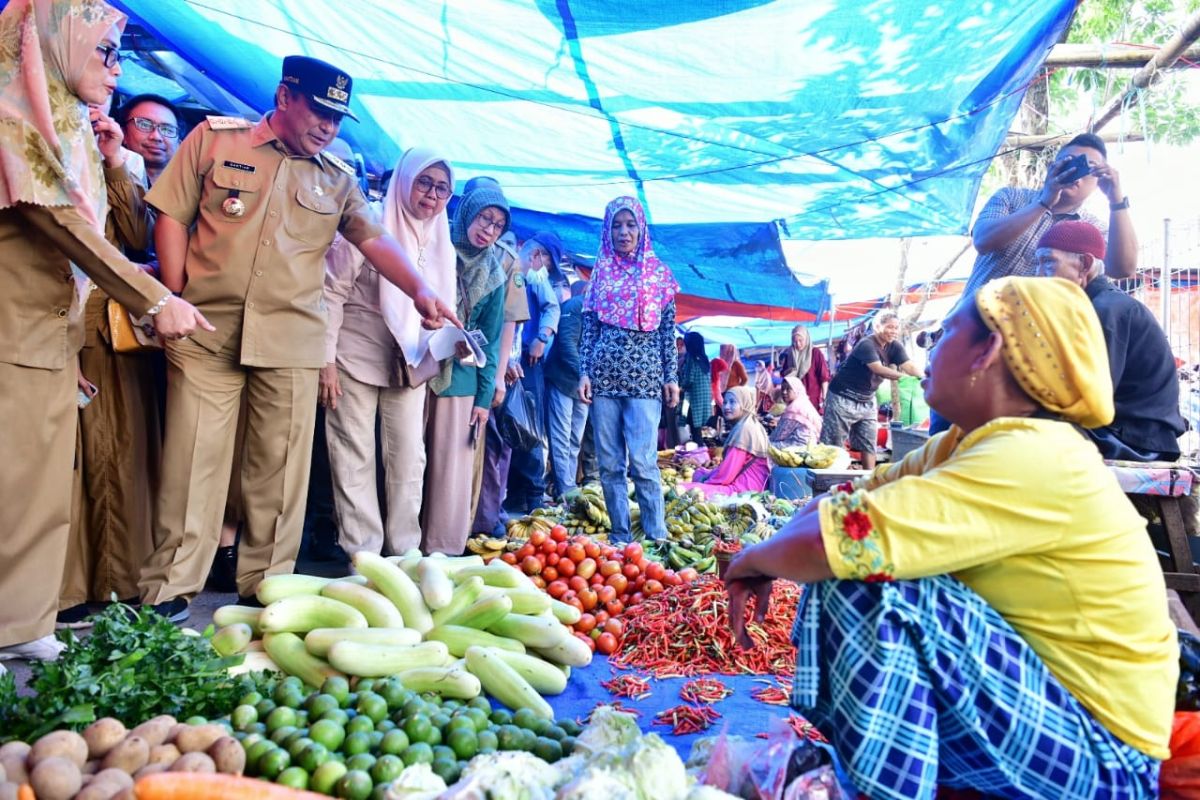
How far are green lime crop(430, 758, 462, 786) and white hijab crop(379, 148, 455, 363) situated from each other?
9.01 ft

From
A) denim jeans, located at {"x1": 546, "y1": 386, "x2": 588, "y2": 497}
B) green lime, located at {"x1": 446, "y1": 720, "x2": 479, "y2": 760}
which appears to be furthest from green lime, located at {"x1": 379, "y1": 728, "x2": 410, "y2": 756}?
denim jeans, located at {"x1": 546, "y1": 386, "x2": 588, "y2": 497}

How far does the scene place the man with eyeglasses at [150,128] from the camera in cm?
394

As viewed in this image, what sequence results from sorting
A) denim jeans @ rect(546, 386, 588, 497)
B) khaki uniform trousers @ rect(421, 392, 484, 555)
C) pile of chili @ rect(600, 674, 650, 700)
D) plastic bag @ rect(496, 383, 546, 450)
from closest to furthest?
pile of chili @ rect(600, 674, 650, 700) < khaki uniform trousers @ rect(421, 392, 484, 555) < plastic bag @ rect(496, 383, 546, 450) < denim jeans @ rect(546, 386, 588, 497)

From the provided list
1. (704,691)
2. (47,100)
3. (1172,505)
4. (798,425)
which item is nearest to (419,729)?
(704,691)

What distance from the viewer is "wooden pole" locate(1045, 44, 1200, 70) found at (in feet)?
23.6

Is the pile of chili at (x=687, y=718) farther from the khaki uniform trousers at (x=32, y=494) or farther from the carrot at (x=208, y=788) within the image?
the khaki uniform trousers at (x=32, y=494)

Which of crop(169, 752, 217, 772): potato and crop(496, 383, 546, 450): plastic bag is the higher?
crop(496, 383, 546, 450): plastic bag

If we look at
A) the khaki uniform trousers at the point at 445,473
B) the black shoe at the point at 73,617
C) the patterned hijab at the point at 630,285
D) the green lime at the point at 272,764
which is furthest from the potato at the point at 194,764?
Result: the patterned hijab at the point at 630,285

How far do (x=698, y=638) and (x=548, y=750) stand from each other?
1.39m

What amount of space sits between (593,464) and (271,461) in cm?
567

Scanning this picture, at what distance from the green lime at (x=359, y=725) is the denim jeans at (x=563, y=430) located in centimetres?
560

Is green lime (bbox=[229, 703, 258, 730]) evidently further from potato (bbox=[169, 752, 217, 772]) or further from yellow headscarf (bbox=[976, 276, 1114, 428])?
yellow headscarf (bbox=[976, 276, 1114, 428])

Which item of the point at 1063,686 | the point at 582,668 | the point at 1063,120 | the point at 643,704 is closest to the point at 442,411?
the point at 582,668

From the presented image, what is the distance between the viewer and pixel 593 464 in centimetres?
910
